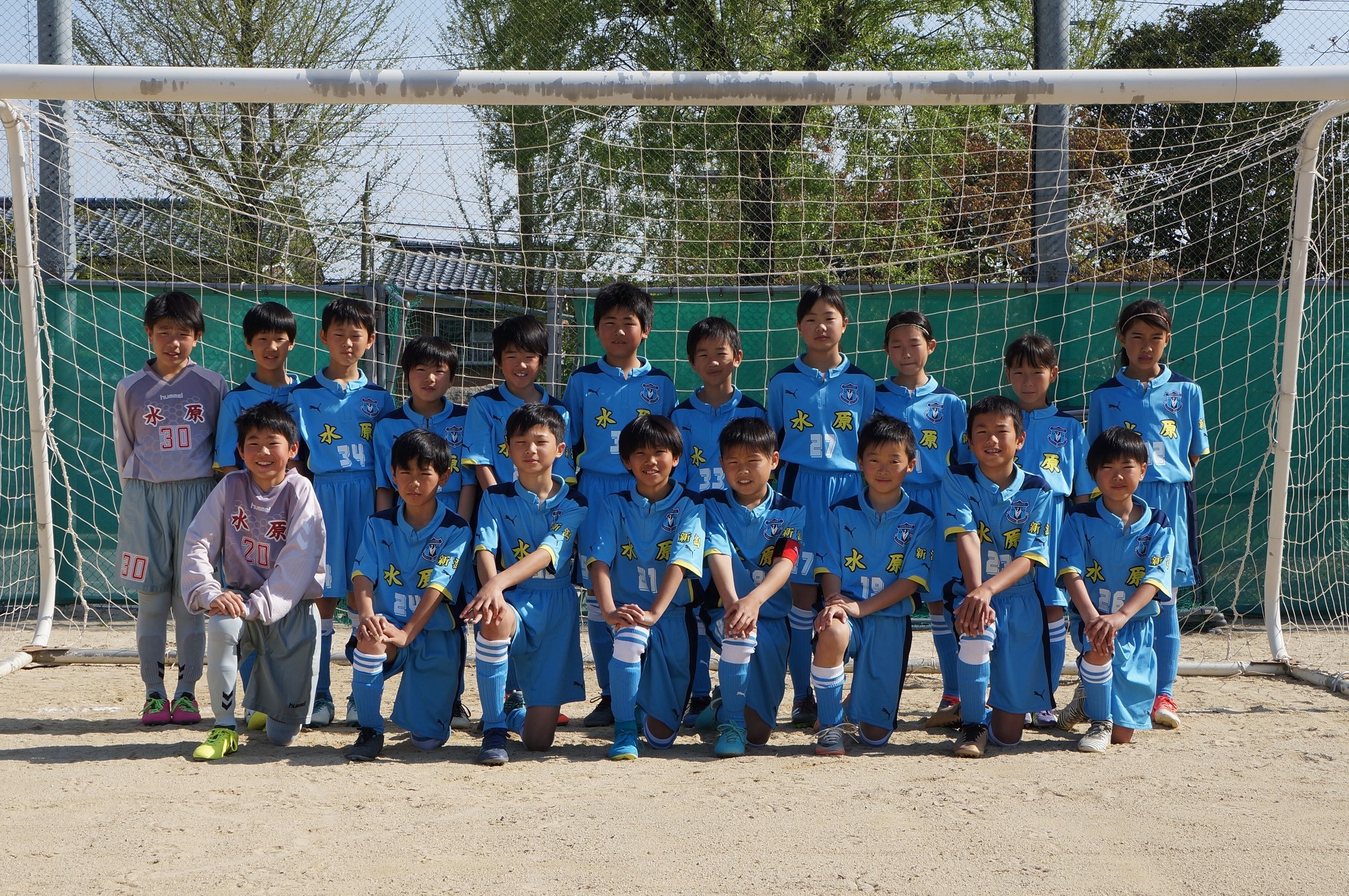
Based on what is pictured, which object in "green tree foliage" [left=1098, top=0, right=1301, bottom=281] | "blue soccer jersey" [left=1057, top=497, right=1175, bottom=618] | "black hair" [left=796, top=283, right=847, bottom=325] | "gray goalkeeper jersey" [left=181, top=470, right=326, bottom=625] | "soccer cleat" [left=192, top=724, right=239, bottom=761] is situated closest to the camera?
"soccer cleat" [left=192, top=724, right=239, bottom=761]

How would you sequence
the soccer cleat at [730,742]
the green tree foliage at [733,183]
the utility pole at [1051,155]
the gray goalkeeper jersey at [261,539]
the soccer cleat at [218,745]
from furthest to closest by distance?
1. the green tree foliage at [733,183]
2. the utility pole at [1051,155]
3. the gray goalkeeper jersey at [261,539]
4. the soccer cleat at [730,742]
5. the soccer cleat at [218,745]

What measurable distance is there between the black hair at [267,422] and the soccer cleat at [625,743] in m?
1.53

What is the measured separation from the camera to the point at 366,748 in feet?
12.2

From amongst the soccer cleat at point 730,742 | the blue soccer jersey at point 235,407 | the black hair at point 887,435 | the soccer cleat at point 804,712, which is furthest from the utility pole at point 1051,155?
the blue soccer jersey at point 235,407

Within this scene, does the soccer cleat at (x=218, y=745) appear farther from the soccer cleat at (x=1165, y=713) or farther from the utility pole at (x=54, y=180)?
the utility pole at (x=54, y=180)

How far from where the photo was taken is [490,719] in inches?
150

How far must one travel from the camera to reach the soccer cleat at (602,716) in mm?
4312

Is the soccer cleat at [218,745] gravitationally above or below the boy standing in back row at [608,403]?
below

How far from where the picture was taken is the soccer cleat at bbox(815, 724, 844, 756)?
12.4 ft

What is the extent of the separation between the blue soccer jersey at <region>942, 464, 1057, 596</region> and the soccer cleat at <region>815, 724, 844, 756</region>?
0.69m

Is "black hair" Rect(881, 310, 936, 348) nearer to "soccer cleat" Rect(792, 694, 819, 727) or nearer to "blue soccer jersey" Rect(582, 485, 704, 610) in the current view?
"blue soccer jersey" Rect(582, 485, 704, 610)

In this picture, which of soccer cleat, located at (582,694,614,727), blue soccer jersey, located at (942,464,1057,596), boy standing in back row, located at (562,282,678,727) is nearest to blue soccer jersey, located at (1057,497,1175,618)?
blue soccer jersey, located at (942,464,1057,596)

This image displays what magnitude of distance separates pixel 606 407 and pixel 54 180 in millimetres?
3851

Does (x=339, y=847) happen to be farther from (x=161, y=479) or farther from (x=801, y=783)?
(x=161, y=479)
